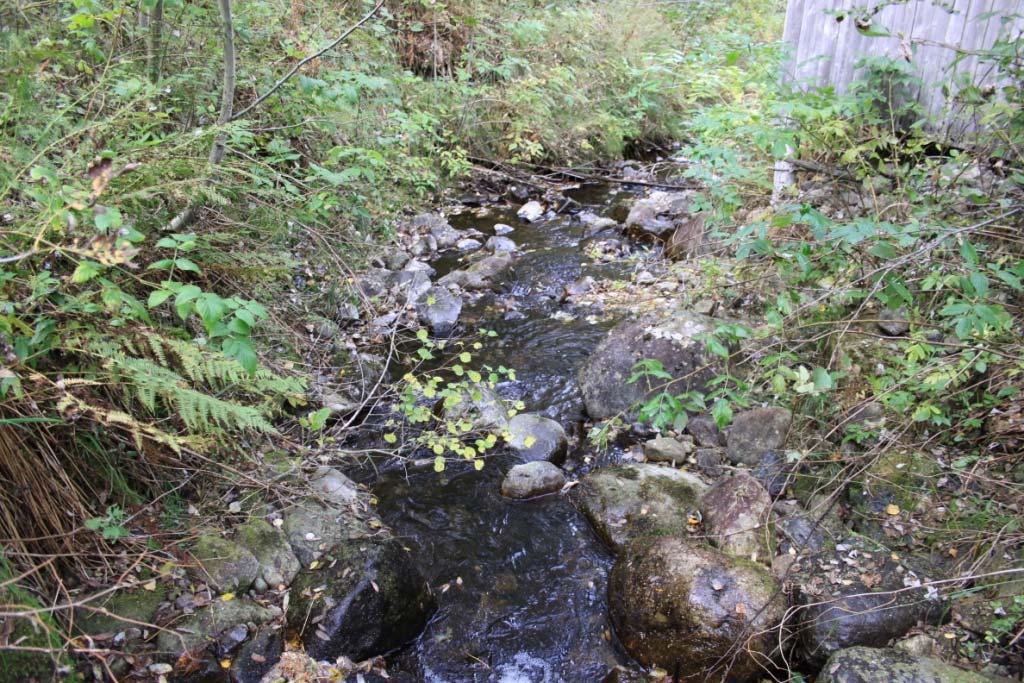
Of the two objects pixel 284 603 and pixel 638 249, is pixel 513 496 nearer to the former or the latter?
pixel 284 603

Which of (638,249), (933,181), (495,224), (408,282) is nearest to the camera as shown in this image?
(933,181)

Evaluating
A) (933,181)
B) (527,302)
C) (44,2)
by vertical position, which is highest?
(44,2)

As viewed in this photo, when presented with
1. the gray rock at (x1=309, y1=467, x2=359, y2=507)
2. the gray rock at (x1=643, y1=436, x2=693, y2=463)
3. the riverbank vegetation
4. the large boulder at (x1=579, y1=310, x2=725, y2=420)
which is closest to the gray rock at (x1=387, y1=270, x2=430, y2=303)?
the riverbank vegetation

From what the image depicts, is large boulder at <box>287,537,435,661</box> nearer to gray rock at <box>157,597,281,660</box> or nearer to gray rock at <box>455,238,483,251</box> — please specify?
gray rock at <box>157,597,281,660</box>

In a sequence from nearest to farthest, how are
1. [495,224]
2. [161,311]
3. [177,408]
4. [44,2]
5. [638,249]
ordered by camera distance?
[177,408] < [161,311] < [44,2] < [638,249] < [495,224]

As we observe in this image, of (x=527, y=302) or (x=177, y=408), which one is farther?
(x=527, y=302)

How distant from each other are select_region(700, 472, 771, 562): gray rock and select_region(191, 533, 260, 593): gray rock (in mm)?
2671

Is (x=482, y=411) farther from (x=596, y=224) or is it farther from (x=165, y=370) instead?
(x=596, y=224)

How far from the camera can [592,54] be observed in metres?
11.9

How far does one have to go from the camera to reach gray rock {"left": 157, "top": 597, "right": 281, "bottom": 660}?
296cm

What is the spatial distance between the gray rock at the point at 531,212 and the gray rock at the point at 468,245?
123 centimetres

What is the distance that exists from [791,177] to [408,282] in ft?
13.4

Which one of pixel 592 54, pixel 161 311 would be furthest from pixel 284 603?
pixel 592 54

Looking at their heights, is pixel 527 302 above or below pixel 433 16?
below
